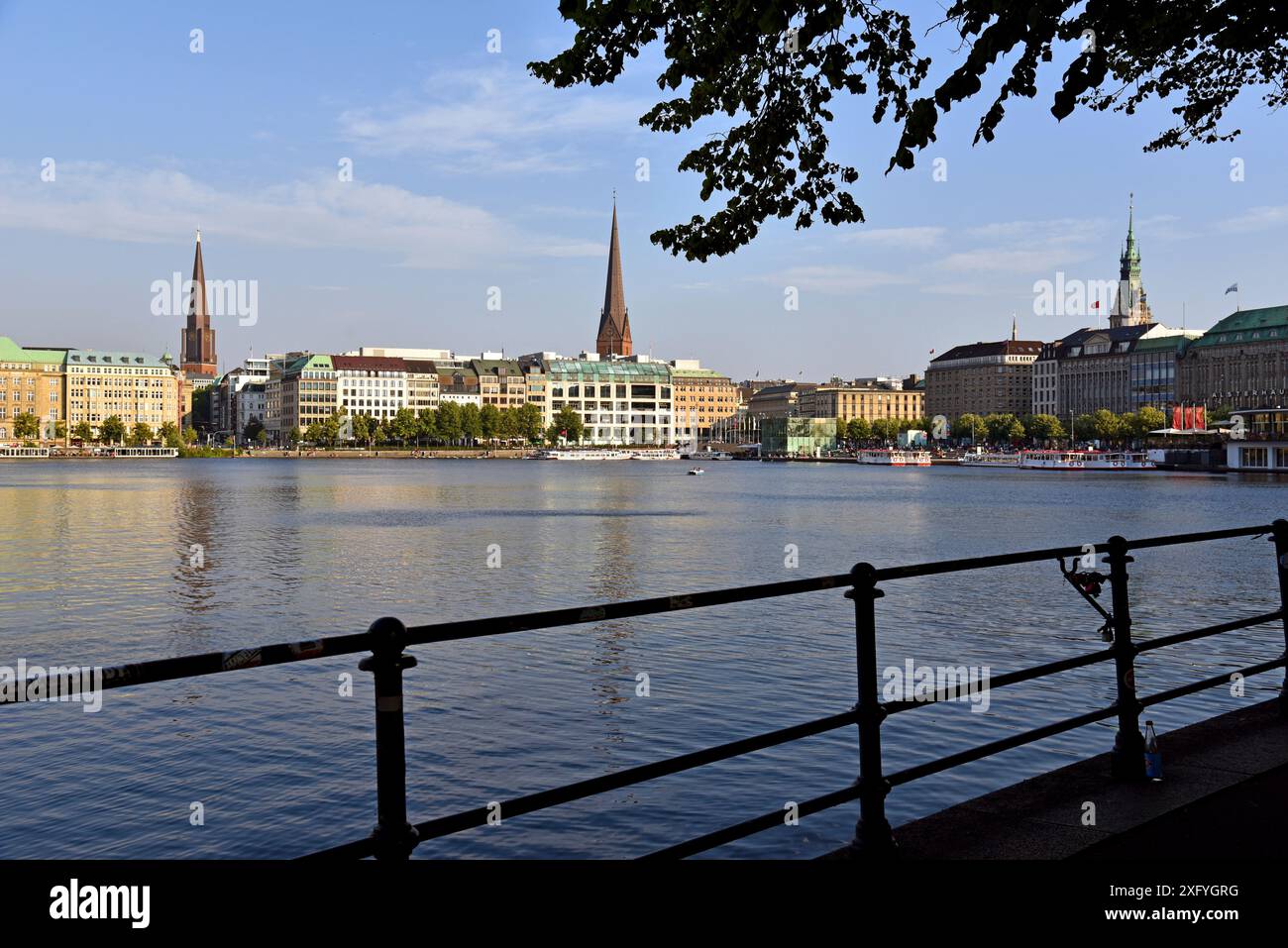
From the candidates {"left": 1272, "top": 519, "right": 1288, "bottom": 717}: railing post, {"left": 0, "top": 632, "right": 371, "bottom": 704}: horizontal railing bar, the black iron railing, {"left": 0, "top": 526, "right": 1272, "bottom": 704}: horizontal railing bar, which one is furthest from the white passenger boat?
{"left": 0, "top": 632, "right": 371, "bottom": 704}: horizontal railing bar

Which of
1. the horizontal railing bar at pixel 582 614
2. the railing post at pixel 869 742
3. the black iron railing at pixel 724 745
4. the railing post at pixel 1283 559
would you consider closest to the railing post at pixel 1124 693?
the black iron railing at pixel 724 745

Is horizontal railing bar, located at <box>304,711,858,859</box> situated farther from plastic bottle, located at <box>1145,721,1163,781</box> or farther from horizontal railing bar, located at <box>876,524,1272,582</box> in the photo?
plastic bottle, located at <box>1145,721,1163,781</box>

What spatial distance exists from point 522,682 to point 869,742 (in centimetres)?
1454

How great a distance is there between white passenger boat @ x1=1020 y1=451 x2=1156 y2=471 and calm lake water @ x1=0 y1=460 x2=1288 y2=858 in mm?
131123

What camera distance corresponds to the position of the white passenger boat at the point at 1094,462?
574 feet

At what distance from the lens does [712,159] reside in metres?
11.2

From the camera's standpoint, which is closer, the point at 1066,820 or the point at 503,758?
the point at 1066,820

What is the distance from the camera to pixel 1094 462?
6978 inches

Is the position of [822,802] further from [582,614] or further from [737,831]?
[582,614]

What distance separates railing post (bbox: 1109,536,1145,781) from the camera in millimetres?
7132

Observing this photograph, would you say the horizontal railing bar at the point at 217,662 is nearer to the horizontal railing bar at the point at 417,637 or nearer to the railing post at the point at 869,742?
the horizontal railing bar at the point at 417,637
